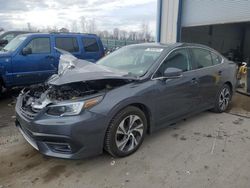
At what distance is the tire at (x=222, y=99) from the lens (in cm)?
546

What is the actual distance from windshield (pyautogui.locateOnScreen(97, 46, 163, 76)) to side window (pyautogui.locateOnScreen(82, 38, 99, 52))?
138 inches

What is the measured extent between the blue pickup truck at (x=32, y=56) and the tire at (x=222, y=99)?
4364mm

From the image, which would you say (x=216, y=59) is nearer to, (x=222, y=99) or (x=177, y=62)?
(x=222, y=99)

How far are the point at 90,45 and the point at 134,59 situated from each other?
4.30 meters

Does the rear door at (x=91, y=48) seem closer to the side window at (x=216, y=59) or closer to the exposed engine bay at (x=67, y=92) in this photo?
the side window at (x=216, y=59)

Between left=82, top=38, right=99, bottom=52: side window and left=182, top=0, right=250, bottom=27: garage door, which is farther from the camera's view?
left=182, top=0, right=250, bottom=27: garage door

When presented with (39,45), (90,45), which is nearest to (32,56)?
(39,45)

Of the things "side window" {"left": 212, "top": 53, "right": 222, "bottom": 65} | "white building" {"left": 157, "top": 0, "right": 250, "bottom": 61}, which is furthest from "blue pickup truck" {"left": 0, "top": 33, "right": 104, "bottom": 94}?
"white building" {"left": 157, "top": 0, "right": 250, "bottom": 61}

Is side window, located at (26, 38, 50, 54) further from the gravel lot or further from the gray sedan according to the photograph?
the gravel lot

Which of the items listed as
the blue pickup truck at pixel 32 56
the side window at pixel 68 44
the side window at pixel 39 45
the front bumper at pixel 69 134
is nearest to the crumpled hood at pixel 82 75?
the front bumper at pixel 69 134

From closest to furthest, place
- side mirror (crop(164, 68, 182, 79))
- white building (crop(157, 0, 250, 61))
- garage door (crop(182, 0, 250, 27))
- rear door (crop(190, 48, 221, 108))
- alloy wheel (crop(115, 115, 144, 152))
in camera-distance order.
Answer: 1. alloy wheel (crop(115, 115, 144, 152))
2. side mirror (crop(164, 68, 182, 79))
3. rear door (crop(190, 48, 221, 108))
4. garage door (crop(182, 0, 250, 27))
5. white building (crop(157, 0, 250, 61))

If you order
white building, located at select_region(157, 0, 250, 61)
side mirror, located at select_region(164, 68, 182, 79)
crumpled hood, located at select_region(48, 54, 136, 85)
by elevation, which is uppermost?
white building, located at select_region(157, 0, 250, 61)

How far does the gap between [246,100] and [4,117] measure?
5829 mm

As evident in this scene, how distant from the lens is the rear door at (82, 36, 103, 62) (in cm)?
826
